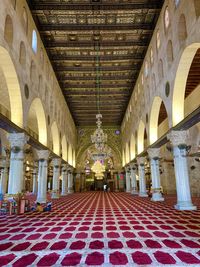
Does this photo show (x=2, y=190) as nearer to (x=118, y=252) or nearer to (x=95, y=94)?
(x=95, y=94)

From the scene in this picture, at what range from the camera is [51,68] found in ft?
41.5

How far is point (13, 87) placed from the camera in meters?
7.62

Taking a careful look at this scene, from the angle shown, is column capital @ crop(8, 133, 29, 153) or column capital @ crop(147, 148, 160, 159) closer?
column capital @ crop(8, 133, 29, 153)

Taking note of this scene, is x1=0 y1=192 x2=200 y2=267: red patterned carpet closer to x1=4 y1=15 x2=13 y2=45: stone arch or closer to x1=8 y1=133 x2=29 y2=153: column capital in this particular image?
x1=8 y1=133 x2=29 y2=153: column capital

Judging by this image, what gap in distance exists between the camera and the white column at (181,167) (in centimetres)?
753

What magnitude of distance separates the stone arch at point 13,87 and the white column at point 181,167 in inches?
237

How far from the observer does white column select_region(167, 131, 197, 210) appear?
7.53 m

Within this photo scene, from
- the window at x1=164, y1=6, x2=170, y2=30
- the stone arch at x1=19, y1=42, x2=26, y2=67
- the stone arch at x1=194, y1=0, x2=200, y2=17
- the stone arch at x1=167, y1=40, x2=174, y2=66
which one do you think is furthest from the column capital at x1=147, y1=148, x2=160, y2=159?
the stone arch at x1=19, y1=42, x2=26, y2=67

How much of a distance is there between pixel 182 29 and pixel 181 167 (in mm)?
4995

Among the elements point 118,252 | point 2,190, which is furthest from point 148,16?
point 2,190

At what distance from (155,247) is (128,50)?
11.0 metres

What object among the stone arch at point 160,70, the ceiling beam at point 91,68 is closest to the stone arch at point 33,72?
the ceiling beam at point 91,68

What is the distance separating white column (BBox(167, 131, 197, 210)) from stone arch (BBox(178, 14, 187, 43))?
3368mm

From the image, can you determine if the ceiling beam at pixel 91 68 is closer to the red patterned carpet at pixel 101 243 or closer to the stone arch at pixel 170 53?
the stone arch at pixel 170 53
